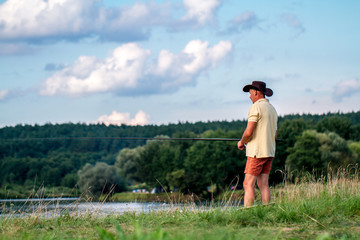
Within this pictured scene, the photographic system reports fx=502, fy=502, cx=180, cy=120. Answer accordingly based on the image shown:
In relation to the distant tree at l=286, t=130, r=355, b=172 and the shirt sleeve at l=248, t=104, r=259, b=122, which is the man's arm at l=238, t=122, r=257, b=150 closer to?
the shirt sleeve at l=248, t=104, r=259, b=122

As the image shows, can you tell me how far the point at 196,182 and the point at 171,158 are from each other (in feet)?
32.5

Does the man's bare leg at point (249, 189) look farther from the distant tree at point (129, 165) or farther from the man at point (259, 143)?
the distant tree at point (129, 165)

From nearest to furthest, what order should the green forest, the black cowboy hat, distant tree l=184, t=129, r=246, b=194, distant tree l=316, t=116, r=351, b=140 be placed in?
the black cowboy hat
the green forest
distant tree l=184, t=129, r=246, b=194
distant tree l=316, t=116, r=351, b=140

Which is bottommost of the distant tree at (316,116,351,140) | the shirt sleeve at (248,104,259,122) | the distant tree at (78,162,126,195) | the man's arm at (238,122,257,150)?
the distant tree at (78,162,126,195)

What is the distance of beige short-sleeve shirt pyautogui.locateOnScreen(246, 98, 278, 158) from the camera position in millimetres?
6270

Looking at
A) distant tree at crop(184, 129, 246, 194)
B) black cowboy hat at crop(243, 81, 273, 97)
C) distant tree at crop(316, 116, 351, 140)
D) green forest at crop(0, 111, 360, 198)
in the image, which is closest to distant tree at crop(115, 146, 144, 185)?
green forest at crop(0, 111, 360, 198)

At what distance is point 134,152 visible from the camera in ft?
218

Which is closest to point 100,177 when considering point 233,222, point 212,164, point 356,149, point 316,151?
point 212,164

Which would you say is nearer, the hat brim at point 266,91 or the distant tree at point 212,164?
the hat brim at point 266,91

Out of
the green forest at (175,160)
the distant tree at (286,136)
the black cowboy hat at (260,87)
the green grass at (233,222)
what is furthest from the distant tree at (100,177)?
the green grass at (233,222)

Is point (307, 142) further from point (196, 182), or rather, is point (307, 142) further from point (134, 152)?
point (134, 152)

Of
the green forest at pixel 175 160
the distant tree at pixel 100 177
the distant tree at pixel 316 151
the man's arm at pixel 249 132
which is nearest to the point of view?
the man's arm at pixel 249 132

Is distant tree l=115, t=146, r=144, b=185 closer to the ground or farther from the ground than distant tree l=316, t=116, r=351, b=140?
closer to the ground

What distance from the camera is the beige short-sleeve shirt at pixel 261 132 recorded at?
627 cm
